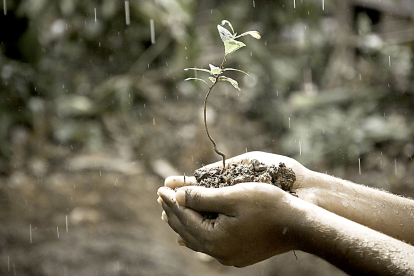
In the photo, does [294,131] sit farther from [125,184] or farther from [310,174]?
[310,174]

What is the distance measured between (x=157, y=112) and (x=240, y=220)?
3.90m

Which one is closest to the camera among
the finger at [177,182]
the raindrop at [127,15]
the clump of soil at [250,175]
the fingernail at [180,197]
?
the fingernail at [180,197]

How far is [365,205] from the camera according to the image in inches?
59.7

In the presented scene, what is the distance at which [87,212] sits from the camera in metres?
3.49

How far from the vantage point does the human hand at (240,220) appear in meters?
1.20

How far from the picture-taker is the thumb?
122cm

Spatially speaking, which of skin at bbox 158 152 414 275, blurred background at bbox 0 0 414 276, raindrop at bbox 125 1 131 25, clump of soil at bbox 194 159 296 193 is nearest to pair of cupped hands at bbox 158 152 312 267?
skin at bbox 158 152 414 275

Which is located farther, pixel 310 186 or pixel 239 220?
pixel 310 186

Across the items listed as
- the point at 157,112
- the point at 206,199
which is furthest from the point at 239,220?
the point at 157,112

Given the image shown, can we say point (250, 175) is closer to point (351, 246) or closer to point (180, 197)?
point (180, 197)

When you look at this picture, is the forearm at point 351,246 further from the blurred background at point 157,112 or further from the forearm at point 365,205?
the blurred background at point 157,112

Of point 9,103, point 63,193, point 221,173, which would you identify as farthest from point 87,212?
point 221,173

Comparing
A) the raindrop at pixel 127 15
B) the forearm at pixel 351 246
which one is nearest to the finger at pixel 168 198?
the forearm at pixel 351 246

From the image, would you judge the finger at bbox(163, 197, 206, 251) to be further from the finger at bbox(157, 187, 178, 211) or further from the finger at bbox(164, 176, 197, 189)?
the finger at bbox(164, 176, 197, 189)
